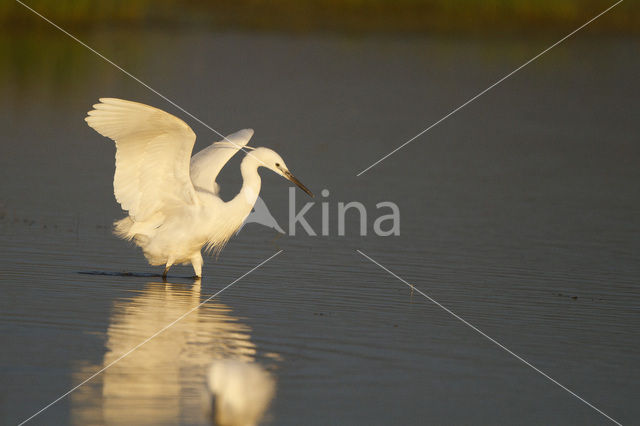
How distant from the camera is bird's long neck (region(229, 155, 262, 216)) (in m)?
10.3

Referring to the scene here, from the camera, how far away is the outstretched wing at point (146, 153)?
9.26 meters

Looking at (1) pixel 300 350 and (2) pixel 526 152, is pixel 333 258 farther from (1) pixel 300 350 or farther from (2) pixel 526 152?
(2) pixel 526 152

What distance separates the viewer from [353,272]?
1032 centimetres

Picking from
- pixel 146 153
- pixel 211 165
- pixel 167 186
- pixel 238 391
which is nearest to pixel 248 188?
pixel 211 165

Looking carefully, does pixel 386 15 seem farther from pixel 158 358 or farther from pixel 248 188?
pixel 158 358

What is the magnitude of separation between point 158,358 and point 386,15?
3324 centimetres

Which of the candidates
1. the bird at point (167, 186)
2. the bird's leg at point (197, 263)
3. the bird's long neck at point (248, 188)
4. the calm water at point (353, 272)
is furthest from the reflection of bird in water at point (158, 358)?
the bird's long neck at point (248, 188)

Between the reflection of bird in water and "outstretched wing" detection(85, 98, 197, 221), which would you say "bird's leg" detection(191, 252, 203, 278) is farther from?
the reflection of bird in water

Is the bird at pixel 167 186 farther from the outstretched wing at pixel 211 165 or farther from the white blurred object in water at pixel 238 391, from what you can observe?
the white blurred object in water at pixel 238 391

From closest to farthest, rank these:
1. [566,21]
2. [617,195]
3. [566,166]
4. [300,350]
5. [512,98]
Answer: [300,350] < [617,195] < [566,166] < [512,98] < [566,21]

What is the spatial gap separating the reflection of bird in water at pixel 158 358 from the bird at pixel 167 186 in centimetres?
73

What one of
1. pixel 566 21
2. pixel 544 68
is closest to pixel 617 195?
pixel 544 68

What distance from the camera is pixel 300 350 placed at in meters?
7.48

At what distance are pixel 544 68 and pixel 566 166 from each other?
557 inches
